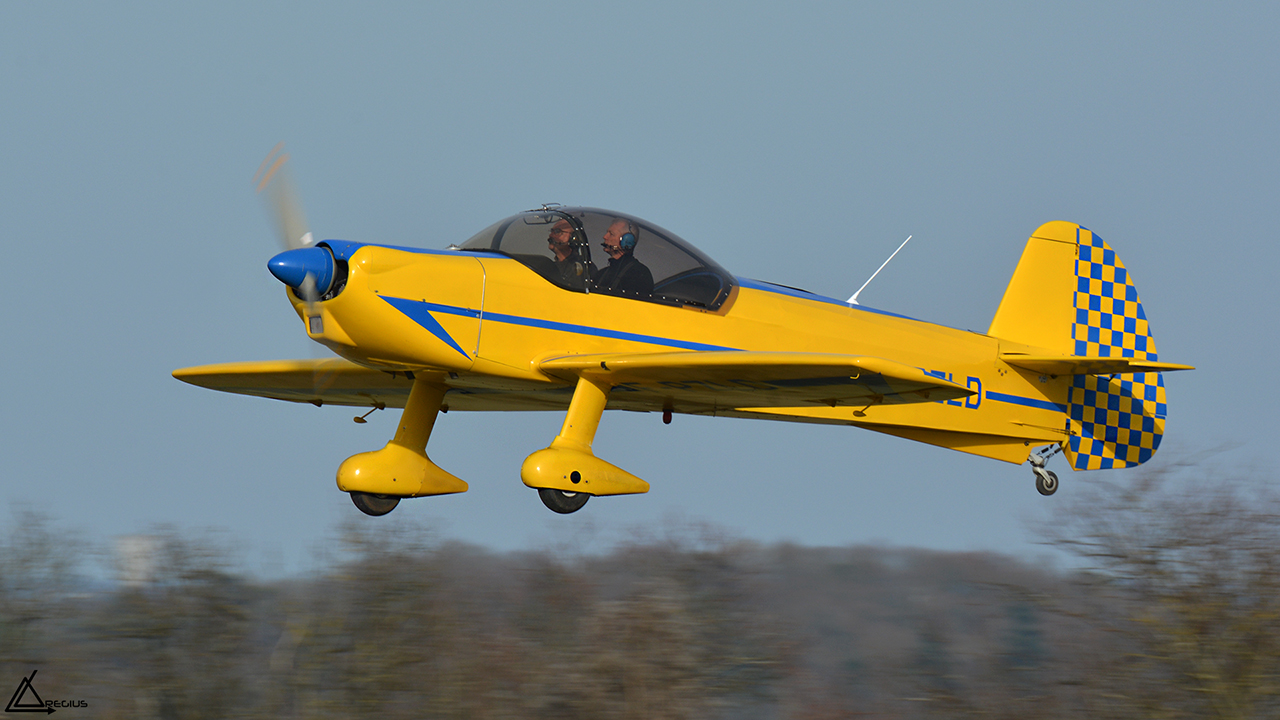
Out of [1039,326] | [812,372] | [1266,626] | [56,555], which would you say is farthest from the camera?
[56,555]

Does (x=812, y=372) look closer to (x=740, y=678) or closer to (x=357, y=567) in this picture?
(x=357, y=567)

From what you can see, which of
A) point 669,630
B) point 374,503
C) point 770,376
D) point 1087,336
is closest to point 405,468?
point 374,503

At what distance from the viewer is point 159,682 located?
→ 1673 cm

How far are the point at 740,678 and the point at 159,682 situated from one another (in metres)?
8.60

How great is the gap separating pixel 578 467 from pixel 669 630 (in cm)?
1043

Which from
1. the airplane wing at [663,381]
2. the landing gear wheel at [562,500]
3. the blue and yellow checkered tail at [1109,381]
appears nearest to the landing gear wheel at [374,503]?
the airplane wing at [663,381]

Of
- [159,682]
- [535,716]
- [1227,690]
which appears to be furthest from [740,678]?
[159,682]

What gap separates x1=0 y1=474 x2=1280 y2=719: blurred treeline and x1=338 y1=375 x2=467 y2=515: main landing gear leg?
6.04 m

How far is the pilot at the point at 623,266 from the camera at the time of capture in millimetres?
8484

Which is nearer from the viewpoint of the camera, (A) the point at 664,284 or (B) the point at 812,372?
(B) the point at 812,372

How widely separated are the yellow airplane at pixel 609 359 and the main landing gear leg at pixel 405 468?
2 cm

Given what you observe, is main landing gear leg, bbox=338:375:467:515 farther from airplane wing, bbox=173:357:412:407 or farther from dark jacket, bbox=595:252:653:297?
dark jacket, bbox=595:252:653:297

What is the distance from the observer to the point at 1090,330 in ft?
38.3

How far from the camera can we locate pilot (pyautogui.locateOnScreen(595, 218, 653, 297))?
848cm
